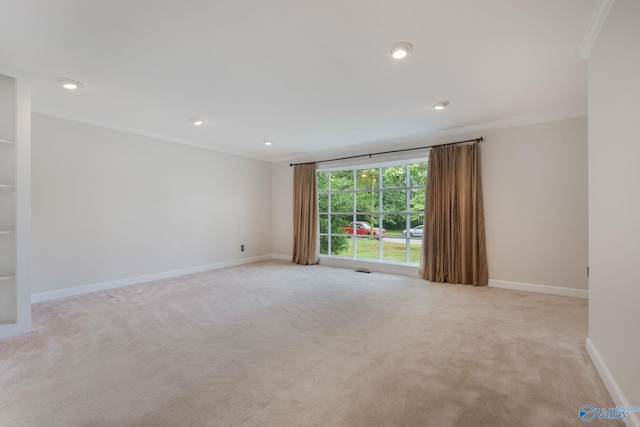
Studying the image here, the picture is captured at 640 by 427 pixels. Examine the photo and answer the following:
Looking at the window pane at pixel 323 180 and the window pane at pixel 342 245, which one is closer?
the window pane at pixel 342 245

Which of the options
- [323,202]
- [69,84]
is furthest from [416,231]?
[69,84]

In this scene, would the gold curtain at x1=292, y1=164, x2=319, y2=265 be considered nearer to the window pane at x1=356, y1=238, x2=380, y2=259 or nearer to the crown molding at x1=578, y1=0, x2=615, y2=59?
the window pane at x1=356, y1=238, x2=380, y2=259

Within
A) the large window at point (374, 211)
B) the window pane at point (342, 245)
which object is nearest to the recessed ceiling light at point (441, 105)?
the large window at point (374, 211)

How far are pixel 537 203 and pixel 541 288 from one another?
121cm

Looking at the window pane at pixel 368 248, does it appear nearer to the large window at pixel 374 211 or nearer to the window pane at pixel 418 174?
the large window at pixel 374 211

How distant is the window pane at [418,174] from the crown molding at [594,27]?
9.68 ft

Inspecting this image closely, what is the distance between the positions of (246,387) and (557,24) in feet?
10.8

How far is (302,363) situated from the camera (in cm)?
216

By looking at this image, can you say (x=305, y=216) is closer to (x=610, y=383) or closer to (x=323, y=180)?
(x=323, y=180)

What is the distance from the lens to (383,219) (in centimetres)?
572

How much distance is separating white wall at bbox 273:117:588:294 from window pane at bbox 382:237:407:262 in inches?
58.4

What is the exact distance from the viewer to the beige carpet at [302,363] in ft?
5.32

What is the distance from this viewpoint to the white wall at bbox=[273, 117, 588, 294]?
379 centimetres

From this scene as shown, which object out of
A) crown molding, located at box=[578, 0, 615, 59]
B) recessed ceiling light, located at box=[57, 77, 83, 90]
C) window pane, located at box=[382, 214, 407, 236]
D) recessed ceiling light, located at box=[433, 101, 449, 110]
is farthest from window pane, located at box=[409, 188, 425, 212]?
recessed ceiling light, located at box=[57, 77, 83, 90]
